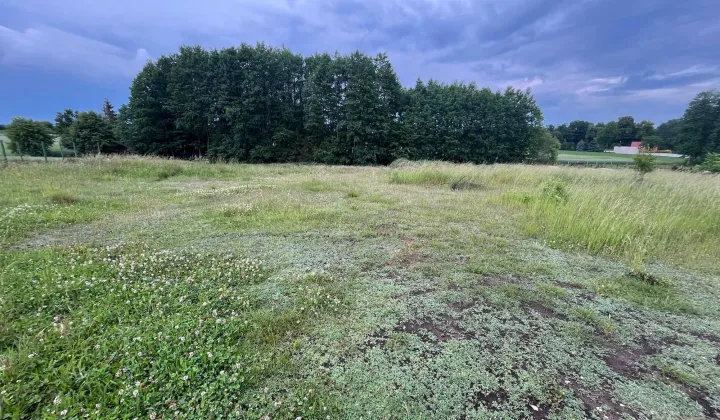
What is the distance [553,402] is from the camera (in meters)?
1.75

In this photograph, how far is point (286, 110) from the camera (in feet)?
81.7

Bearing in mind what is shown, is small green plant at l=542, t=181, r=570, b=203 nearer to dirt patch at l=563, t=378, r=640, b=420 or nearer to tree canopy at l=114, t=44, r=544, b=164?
dirt patch at l=563, t=378, r=640, b=420

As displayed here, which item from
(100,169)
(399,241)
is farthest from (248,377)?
(100,169)

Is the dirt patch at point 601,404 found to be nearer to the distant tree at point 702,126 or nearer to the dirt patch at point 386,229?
the dirt patch at point 386,229

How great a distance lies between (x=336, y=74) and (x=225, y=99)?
354 inches

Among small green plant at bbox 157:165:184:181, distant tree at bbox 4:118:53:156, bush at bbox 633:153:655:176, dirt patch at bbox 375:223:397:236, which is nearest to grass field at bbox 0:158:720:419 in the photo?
dirt patch at bbox 375:223:397:236

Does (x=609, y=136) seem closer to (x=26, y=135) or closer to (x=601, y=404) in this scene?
(x=601, y=404)

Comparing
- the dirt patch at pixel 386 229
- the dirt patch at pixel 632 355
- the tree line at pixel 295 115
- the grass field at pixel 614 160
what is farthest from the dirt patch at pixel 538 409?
the tree line at pixel 295 115

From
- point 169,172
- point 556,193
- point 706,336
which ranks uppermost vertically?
point 169,172

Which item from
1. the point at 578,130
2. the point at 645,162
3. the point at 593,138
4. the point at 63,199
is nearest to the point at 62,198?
the point at 63,199

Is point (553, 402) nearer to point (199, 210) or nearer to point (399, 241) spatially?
point (399, 241)

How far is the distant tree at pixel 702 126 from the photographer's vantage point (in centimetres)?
3072

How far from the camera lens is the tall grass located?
4.39 meters

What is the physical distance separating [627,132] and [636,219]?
85254 mm
